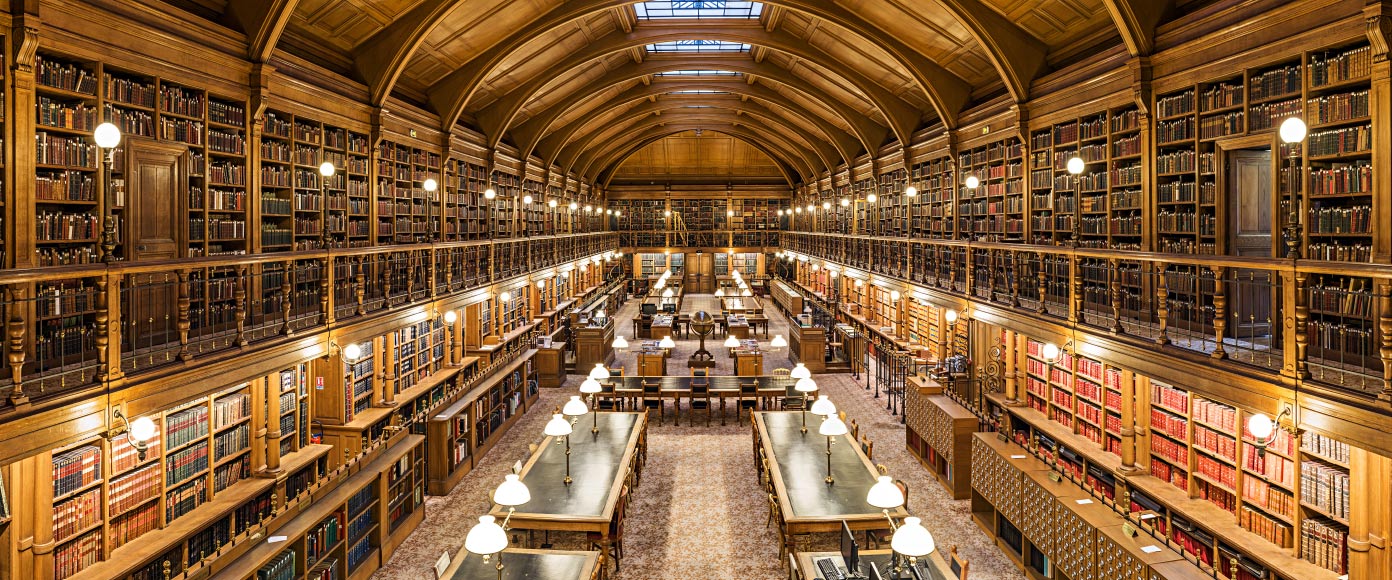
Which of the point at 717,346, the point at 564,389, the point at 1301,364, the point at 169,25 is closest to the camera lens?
the point at 1301,364

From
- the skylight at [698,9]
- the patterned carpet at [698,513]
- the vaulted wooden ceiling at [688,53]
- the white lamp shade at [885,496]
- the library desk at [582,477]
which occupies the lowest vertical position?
the patterned carpet at [698,513]

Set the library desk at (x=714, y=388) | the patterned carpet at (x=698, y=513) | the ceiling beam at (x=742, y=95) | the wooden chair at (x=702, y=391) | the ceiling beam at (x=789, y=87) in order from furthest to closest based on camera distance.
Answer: the ceiling beam at (x=742, y=95)
the ceiling beam at (x=789, y=87)
the wooden chair at (x=702, y=391)
the library desk at (x=714, y=388)
the patterned carpet at (x=698, y=513)

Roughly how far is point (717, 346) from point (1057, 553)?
1565 centimetres

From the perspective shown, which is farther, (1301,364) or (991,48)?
(991,48)

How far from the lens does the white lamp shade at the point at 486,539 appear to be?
16.2ft

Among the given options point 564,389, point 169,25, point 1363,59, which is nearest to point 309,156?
point 169,25

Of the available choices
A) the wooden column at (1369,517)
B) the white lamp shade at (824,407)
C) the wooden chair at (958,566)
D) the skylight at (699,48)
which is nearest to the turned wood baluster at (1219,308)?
the wooden column at (1369,517)

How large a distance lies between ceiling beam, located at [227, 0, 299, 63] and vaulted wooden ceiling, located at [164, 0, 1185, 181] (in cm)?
2

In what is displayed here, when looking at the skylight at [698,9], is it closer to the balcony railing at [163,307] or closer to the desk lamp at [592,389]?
the balcony railing at [163,307]

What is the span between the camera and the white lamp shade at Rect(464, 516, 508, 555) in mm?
4953

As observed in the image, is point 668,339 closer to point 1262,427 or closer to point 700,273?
point 1262,427

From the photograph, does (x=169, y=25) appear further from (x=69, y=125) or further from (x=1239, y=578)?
(x=1239, y=578)

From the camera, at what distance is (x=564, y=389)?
17.7 metres

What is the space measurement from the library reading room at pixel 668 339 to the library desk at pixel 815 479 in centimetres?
5
